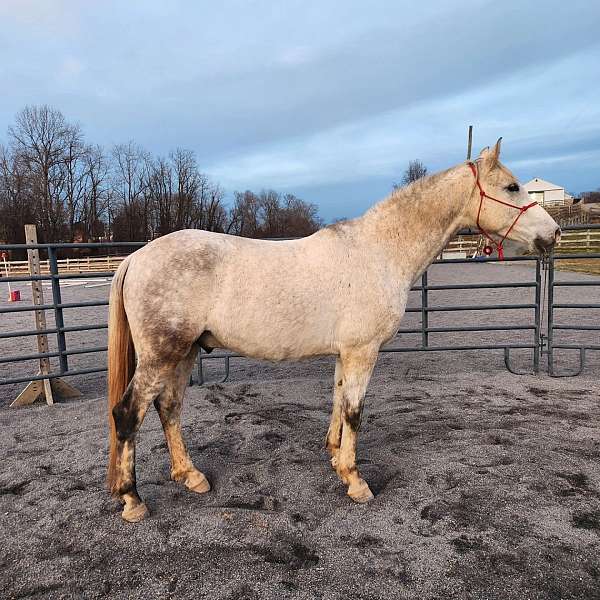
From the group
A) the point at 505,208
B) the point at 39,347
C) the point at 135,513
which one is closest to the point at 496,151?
the point at 505,208

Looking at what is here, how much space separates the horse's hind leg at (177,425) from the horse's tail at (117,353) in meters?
0.26

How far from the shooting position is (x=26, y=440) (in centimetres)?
366

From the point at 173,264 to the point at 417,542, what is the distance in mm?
2034

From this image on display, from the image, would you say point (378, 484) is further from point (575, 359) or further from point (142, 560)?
point (575, 359)

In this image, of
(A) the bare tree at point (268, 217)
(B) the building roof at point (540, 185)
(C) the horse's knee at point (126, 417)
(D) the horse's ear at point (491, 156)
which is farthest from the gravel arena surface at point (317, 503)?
(B) the building roof at point (540, 185)

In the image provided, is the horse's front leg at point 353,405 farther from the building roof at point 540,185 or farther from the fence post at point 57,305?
the building roof at point 540,185

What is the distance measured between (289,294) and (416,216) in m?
1.04

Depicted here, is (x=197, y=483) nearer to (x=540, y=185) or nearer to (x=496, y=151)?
(x=496, y=151)

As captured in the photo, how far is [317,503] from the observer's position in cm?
264

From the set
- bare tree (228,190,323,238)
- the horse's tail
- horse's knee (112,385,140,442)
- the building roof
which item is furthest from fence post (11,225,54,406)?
the building roof

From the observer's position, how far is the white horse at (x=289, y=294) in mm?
2543

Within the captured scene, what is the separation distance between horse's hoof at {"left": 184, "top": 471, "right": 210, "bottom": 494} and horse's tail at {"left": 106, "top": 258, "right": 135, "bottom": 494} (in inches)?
18.0

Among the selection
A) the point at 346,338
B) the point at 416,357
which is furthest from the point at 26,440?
the point at 416,357

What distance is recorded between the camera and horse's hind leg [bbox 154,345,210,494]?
2.81 metres
